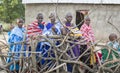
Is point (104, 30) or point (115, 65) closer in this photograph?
point (115, 65)

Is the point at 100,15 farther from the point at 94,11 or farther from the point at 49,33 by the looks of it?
the point at 49,33

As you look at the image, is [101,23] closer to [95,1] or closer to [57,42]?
[95,1]

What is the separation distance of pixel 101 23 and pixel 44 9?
2997mm

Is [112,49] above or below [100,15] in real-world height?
above

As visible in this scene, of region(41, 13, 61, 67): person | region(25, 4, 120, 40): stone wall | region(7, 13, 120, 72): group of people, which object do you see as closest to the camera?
region(41, 13, 61, 67): person

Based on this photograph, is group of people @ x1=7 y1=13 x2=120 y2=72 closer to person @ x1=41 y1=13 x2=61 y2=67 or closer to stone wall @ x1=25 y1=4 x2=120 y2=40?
person @ x1=41 y1=13 x2=61 y2=67

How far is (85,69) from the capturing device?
18.7 feet

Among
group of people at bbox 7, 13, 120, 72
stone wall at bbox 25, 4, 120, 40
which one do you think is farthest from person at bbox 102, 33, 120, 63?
stone wall at bbox 25, 4, 120, 40

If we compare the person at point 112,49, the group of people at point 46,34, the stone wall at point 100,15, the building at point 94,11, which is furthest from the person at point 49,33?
the stone wall at point 100,15

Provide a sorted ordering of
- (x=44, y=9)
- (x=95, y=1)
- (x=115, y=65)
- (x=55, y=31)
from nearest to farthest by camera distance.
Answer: (x=115, y=65) → (x=55, y=31) → (x=95, y=1) → (x=44, y=9)

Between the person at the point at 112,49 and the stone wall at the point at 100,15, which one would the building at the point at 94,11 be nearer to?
the stone wall at the point at 100,15

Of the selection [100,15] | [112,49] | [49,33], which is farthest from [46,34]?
[100,15]

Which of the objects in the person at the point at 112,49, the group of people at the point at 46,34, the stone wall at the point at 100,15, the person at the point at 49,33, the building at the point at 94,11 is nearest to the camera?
the person at the point at 112,49

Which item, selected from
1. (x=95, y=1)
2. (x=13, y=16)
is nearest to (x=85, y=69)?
(x=95, y=1)
